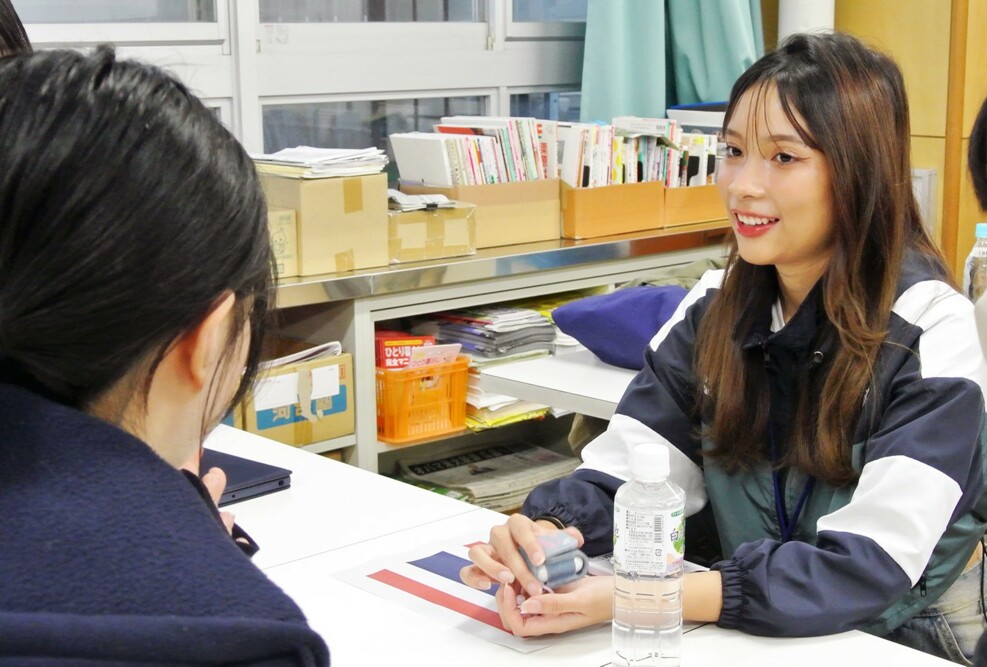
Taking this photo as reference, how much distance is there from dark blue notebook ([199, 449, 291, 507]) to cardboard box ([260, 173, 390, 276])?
1.02 meters

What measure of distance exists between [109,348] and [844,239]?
1061 mm

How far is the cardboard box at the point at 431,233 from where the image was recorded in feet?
9.51

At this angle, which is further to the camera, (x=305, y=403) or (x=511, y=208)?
(x=511, y=208)

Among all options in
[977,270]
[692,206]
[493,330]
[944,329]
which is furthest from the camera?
[692,206]

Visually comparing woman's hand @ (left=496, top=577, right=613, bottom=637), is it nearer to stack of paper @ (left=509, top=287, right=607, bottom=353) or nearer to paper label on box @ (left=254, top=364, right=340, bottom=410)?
paper label on box @ (left=254, top=364, right=340, bottom=410)

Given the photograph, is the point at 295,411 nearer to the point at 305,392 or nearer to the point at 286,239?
the point at 305,392

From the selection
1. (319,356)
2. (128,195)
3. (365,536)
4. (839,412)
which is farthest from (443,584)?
(319,356)

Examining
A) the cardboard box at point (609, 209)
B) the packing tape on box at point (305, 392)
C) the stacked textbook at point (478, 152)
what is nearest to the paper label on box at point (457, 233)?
the stacked textbook at point (478, 152)

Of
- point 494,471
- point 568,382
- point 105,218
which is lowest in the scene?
point 494,471

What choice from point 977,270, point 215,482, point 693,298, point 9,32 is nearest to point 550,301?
point 977,270

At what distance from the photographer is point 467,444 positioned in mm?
3445

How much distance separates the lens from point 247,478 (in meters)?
1.71

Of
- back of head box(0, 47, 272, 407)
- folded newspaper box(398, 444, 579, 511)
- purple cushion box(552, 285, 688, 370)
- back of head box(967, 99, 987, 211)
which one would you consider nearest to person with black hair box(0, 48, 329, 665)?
back of head box(0, 47, 272, 407)

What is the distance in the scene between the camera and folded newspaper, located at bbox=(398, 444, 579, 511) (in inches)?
124
